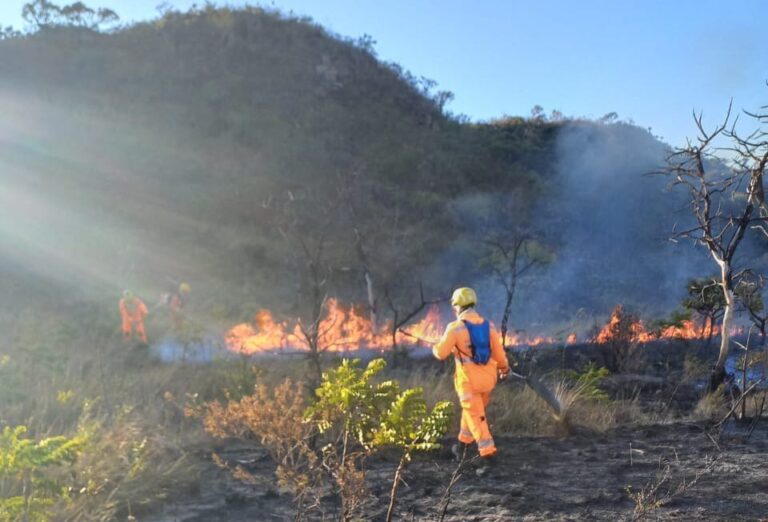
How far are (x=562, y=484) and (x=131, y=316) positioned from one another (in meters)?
11.6

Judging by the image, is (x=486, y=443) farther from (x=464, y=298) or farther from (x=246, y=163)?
→ (x=246, y=163)

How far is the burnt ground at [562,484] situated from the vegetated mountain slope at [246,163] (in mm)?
13732

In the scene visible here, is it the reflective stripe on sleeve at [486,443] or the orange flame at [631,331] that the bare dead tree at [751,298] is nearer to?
the orange flame at [631,331]

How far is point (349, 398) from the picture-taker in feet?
13.0

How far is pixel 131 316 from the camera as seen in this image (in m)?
14.5

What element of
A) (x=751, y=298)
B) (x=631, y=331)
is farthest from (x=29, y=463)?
(x=631, y=331)

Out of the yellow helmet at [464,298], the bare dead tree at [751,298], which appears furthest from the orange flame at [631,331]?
the yellow helmet at [464,298]

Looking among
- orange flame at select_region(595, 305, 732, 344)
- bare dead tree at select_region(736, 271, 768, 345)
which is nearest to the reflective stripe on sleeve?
bare dead tree at select_region(736, 271, 768, 345)

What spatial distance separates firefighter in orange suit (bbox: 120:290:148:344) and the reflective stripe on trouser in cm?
994

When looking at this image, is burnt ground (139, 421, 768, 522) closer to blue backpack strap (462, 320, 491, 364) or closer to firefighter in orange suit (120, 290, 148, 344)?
blue backpack strap (462, 320, 491, 364)

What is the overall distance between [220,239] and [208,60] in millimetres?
18377

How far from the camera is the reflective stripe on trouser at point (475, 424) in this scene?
5801 millimetres

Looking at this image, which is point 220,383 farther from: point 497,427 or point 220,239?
point 220,239

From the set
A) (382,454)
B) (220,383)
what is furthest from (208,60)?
(382,454)
